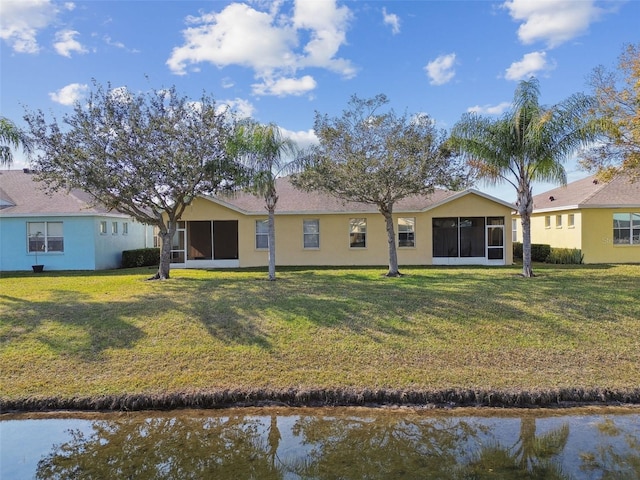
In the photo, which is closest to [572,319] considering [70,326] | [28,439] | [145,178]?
[28,439]

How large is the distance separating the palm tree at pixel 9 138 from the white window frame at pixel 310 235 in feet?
40.0

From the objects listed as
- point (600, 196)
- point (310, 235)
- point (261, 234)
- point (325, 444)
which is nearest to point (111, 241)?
point (261, 234)

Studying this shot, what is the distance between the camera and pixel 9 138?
14.7m

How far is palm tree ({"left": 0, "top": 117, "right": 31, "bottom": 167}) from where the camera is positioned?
47.9 feet

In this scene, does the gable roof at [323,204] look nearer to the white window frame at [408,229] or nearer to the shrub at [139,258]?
the white window frame at [408,229]

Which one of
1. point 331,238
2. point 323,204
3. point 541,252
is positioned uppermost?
point 323,204

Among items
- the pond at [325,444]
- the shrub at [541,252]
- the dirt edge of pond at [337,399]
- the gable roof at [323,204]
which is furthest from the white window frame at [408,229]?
the pond at [325,444]

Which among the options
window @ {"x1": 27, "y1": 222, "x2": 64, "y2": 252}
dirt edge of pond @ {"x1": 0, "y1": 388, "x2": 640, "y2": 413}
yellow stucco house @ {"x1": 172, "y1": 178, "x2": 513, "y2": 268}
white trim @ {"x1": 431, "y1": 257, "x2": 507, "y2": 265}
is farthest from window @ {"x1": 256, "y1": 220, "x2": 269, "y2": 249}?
dirt edge of pond @ {"x1": 0, "y1": 388, "x2": 640, "y2": 413}

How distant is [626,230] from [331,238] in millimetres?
14447

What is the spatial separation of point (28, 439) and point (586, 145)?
16255 mm

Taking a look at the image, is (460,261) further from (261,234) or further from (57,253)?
(57,253)

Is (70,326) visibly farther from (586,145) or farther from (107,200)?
(586,145)

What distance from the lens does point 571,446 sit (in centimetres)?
595

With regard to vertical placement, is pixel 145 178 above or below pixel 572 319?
above
